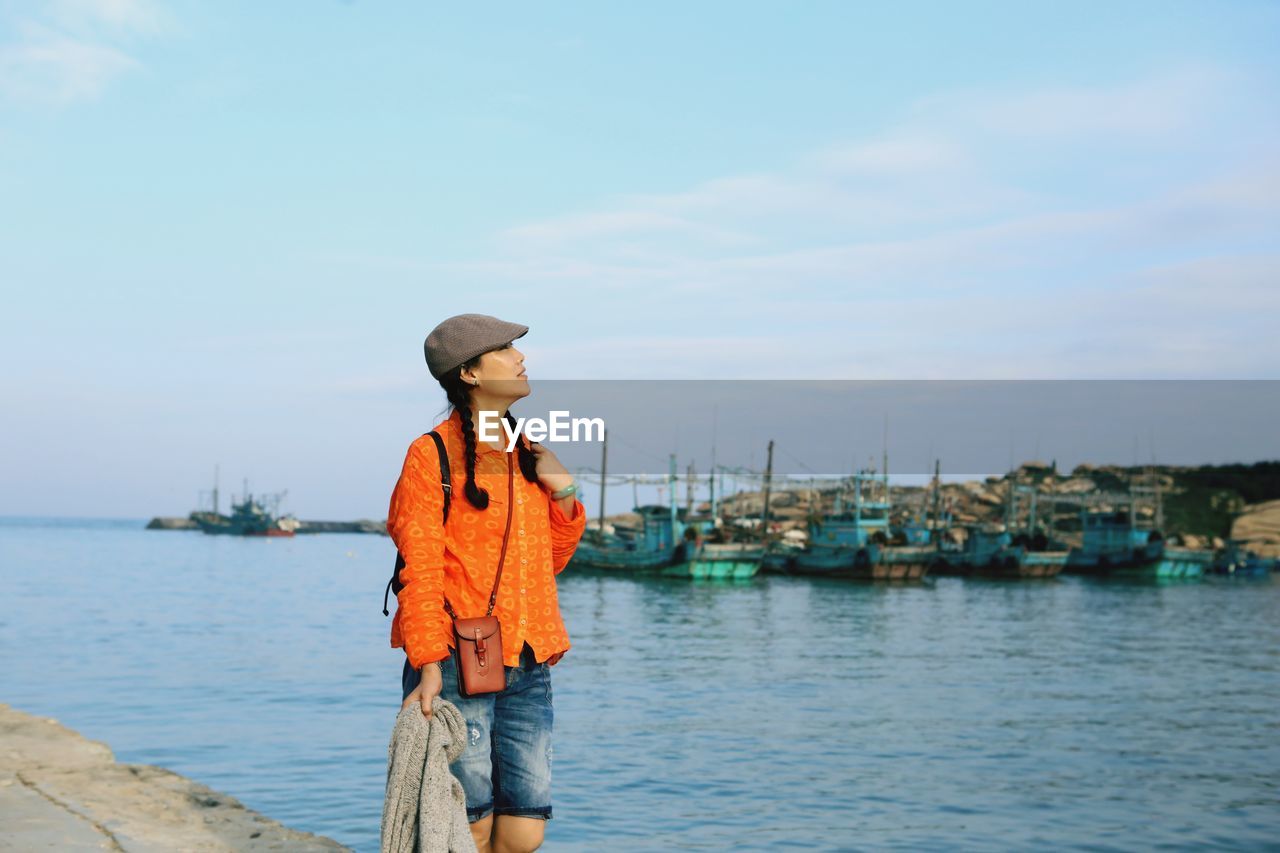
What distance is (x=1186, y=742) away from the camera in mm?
17125

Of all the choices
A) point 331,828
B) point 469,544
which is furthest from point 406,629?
point 331,828

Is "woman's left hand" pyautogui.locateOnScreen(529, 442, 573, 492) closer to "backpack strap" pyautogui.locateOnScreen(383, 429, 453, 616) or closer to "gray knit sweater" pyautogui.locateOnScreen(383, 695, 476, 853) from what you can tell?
"backpack strap" pyautogui.locateOnScreen(383, 429, 453, 616)

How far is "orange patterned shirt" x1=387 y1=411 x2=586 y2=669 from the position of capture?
354 cm

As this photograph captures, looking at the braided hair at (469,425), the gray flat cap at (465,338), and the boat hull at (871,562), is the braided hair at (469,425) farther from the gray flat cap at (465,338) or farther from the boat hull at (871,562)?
the boat hull at (871,562)

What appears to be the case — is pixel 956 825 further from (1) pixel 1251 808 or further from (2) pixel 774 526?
(2) pixel 774 526

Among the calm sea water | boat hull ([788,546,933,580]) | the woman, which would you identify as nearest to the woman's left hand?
the woman

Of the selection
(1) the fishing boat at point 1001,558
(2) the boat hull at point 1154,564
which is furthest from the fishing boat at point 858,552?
(2) the boat hull at point 1154,564

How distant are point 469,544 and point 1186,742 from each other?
16144 mm

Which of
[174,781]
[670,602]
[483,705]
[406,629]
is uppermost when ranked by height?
[406,629]

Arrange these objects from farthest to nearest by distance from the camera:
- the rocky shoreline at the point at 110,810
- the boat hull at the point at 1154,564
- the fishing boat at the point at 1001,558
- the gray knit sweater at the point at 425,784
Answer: the boat hull at the point at 1154,564, the fishing boat at the point at 1001,558, the rocky shoreline at the point at 110,810, the gray knit sweater at the point at 425,784

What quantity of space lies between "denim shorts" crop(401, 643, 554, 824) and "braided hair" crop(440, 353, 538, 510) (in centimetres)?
54

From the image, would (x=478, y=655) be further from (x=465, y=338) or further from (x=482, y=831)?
(x=465, y=338)

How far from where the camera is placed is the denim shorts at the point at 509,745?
366 centimetres

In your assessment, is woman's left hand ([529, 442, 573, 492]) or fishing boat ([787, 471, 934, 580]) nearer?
woman's left hand ([529, 442, 573, 492])
